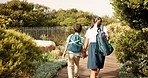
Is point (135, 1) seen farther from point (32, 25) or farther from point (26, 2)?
point (26, 2)

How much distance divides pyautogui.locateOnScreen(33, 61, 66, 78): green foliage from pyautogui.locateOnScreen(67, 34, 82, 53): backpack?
1.44m

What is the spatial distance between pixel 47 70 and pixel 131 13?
3430 mm

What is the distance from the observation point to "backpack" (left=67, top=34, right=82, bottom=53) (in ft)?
28.7

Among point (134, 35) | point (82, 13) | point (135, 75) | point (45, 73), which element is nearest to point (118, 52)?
point (134, 35)

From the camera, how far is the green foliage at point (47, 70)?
9.61m

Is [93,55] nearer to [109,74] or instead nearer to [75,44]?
[75,44]

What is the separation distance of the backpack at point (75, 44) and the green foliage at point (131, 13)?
1.52 metres

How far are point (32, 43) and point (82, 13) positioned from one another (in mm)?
30469

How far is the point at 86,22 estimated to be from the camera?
118 ft

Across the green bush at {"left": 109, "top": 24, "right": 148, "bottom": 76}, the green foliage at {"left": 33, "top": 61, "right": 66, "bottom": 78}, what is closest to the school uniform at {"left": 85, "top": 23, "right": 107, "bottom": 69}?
the green foliage at {"left": 33, "top": 61, "right": 66, "bottom": 78}

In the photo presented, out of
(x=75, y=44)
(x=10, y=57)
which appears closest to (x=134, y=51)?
(x=75, y=44)

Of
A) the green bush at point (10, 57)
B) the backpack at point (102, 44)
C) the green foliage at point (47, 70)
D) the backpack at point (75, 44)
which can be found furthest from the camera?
the green foliage at point (47, 70)

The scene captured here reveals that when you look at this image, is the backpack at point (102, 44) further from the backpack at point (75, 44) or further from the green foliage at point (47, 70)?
the green foliage at point (47, 70)

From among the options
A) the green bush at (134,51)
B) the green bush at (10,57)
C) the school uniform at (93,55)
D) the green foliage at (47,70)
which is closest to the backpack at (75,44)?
the school uniform at (93,55)
